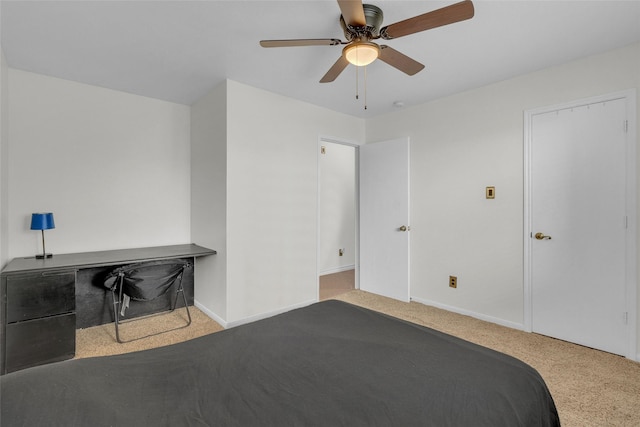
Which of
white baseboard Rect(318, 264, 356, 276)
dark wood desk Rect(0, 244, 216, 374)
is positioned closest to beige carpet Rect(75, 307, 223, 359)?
dark wood desk Rect(0, 244, 216, 374)

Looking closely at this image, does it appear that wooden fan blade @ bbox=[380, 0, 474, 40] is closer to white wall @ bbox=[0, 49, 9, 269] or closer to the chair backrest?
the chair backrest

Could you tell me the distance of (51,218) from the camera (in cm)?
272

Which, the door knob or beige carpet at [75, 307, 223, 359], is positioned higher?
the door knob

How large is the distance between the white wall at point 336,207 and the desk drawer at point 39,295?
3.52 meters

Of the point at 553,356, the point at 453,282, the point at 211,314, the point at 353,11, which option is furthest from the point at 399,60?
the point at 211,314

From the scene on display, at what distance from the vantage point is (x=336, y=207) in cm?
546

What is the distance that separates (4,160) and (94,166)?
675 mm

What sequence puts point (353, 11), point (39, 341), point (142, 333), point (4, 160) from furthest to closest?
1. point (142, 333)
2. point (4, 160)
3. point (39, 341)
4. point (353, 11)

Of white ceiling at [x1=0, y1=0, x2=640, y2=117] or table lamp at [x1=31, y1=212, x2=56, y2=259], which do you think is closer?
white ceiling at [x1=0, y1=0, x2=640, y2=117]

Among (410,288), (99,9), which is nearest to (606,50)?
(410,288)

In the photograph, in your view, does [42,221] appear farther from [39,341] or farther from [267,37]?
[267,37]

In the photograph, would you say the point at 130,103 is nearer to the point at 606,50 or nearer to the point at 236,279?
the point at 236,279

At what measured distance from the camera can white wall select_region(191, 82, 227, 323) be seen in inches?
119

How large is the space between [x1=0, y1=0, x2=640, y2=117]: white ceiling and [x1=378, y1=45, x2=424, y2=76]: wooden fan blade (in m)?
0.26
